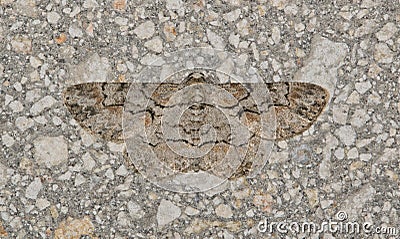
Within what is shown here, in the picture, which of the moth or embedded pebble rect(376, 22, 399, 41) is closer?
the moth

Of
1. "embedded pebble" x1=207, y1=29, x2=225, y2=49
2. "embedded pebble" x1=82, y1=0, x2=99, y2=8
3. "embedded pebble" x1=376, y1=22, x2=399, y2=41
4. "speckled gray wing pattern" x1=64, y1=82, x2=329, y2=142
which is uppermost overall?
"embedded pebble" x1=82, y1=0, x2=99, y2=8

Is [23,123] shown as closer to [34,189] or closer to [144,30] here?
[34,189]

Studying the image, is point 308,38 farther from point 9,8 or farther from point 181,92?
point 9,8

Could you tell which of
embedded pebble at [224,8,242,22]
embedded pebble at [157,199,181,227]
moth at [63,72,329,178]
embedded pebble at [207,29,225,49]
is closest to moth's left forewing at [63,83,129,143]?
moth at [63,72,329,178]

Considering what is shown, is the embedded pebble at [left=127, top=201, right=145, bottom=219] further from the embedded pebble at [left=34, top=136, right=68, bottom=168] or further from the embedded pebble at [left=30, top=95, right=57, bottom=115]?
the embedded pebble at [left=30, top=95, right=57, bottom=115]

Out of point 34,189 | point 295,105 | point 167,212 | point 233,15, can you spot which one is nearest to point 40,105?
point 34,189

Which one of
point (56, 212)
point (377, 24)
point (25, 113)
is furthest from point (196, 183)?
point (377, 24)

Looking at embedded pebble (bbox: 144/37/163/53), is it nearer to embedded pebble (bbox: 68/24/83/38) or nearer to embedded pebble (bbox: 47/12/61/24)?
embedded pebble (bbox: 68/24/83/38)

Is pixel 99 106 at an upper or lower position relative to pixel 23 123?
upper

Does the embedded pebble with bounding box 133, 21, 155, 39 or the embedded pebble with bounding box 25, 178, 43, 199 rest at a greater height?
the embedded pebble with bounding box 133, 21, 155, 39
